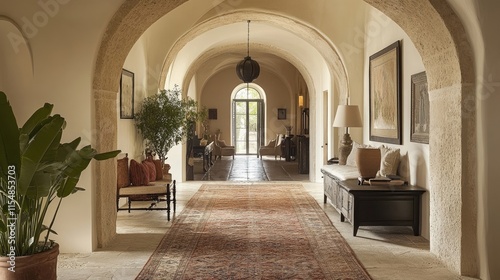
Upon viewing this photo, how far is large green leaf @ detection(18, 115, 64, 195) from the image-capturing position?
149 inches

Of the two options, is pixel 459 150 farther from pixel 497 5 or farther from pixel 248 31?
pixel 248 31

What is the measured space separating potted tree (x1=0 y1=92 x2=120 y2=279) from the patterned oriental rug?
1.56 metres

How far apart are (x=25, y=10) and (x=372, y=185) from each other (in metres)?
4.74

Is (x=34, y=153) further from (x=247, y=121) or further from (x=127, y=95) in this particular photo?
(x=247, y=121)

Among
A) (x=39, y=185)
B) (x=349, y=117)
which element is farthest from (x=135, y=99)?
(x=39, y=185)

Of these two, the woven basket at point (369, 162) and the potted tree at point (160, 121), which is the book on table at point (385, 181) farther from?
the potted tree at point (160, 121)

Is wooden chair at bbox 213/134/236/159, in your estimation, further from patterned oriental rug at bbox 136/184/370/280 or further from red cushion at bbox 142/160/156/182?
red cushion at bbox 142/160/156/182

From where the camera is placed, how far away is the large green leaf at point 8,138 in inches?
151

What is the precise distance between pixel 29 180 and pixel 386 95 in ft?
20.7

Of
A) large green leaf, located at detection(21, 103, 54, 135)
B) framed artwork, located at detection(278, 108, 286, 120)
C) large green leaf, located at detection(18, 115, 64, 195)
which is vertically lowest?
large green leaf, located at detection(18, 115, 64, 195)

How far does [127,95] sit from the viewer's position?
9992mm

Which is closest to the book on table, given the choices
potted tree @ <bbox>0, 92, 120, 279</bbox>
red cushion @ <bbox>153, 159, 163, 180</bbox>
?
red cushion @ <bbox>153, 159, 163, 180</bbox>

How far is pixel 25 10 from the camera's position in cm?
615

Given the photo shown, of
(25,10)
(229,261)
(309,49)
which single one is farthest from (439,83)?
(309,49)
